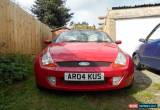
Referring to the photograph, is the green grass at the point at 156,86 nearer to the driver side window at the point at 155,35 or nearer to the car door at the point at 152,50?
the car door at the point at 152,50

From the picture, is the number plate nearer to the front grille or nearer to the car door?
the front grille

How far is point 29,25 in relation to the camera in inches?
489

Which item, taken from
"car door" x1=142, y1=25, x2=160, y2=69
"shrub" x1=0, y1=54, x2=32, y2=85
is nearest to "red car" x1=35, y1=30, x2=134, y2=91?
"shrub" x1=0, y1=54, x2=32, y2=85

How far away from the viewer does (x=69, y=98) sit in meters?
5.27

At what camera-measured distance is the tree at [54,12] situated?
120 ft

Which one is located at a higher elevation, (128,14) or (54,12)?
(54,12)

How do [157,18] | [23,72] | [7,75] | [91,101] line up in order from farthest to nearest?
[157,18], [23,72], [7,75], [91,101]

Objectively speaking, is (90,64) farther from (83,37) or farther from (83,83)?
(83,37)

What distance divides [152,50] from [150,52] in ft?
0.50

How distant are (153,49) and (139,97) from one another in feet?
8.48

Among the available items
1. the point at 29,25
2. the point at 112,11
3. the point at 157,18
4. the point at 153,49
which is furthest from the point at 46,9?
the point at 153,49

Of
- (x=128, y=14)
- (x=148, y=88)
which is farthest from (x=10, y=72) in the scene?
(x=128, y=14)

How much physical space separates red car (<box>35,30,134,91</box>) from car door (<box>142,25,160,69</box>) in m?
1.84

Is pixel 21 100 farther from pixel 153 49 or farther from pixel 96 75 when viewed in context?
pixel 153 49
